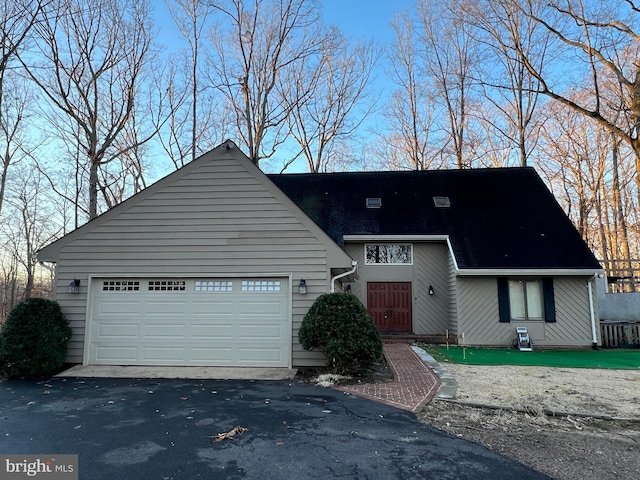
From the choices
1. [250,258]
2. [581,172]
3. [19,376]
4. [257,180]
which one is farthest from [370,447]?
[581,172]

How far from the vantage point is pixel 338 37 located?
1853cm

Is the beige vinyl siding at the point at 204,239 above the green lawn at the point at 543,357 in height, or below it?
above

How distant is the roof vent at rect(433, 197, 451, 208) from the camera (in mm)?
14702

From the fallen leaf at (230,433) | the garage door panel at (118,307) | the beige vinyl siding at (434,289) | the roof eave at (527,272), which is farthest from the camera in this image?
the beige vinyl siding at (434,289)

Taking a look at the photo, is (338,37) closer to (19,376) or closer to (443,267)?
(443,267)

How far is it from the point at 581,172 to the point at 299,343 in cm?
2111

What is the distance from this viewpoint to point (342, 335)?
7.32 metres

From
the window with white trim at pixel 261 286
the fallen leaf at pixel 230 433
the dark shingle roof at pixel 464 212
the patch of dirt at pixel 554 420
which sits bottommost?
the patch of dirt at pixel 554 420

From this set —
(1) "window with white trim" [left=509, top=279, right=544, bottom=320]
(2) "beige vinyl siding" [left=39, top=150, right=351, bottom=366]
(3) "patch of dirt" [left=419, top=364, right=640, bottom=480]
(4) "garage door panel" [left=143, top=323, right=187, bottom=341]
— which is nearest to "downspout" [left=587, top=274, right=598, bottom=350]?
(1) "window with white trim" [left=509, top=279, right=544, bottom=320]

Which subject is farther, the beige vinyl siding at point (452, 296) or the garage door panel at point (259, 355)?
the beige vinyl siding at point (452, 296)

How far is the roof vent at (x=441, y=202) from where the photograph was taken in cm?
1470

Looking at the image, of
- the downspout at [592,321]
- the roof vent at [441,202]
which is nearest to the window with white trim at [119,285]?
the roof vent at [441,202]

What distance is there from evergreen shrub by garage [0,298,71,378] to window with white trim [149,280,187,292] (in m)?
1.86

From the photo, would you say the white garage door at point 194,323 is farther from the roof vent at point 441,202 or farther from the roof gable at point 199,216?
the roof vent at point 441,202
